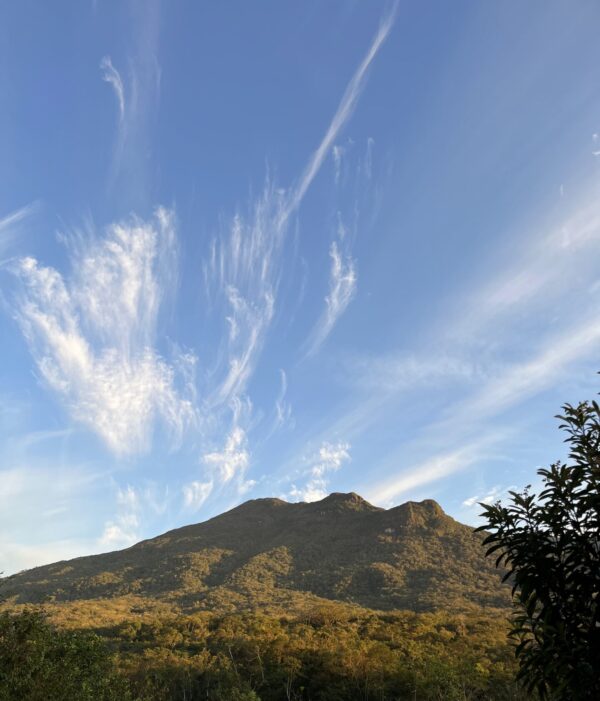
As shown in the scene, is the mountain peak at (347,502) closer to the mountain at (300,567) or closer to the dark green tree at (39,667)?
the mountain at (300,567)

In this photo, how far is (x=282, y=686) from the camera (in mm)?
45750

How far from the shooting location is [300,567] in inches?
4884

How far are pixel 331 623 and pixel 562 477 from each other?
65164 millimetres

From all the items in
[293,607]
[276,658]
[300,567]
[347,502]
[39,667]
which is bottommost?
[39,667]

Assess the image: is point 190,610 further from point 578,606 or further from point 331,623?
point 578,606

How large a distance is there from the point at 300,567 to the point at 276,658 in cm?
7922

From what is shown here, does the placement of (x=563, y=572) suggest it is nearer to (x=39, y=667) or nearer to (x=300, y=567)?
(x=39, y=667)

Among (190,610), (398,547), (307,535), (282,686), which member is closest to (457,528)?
(398,547)

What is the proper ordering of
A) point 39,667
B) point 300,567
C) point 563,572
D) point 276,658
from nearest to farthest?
point 563,572
point 39,667
point 276,658
point 300,567

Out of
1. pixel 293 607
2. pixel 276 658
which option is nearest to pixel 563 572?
pixel 276 658

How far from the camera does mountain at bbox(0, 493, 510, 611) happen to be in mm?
99500

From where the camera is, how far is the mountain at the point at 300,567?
9950cm

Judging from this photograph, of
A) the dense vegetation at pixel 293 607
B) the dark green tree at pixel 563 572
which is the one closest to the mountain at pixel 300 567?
the dense vegetation at pixel 293 607

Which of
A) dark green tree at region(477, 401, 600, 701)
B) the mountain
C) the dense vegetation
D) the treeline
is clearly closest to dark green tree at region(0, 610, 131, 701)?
the treeline
